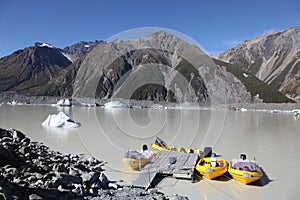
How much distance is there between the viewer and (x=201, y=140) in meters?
28.7

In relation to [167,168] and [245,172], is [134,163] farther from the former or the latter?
[245,172]

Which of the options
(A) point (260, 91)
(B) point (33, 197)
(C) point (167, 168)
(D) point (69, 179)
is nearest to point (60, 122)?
(C) point (167, 168)

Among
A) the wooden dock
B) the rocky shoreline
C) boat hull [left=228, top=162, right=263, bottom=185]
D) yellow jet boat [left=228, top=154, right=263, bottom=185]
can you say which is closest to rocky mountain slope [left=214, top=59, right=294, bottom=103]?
the wooden dock

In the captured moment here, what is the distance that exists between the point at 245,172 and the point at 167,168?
3.84 m

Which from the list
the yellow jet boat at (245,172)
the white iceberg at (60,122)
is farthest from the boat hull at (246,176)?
the white iceberg at (60,122)

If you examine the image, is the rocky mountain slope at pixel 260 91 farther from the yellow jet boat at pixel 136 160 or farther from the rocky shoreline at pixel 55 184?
the rocky shoreline at pixel 55 184

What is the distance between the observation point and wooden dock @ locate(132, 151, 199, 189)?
1294 centimetres

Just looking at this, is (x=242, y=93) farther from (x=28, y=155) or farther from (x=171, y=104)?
(x=28, y=155)

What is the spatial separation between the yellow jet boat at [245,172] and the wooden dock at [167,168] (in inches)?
80.3

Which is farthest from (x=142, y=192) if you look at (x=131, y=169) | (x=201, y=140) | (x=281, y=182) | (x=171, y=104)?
(x=171, y=104)

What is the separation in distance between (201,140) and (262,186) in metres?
14.9

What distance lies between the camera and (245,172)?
13469mm

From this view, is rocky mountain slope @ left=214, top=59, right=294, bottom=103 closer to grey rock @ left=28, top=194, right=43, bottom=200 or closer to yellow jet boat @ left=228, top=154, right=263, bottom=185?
yellow jet boat @ left=228, top=154, right=263, bottom=185

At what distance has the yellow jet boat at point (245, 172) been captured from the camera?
13.4 meters
